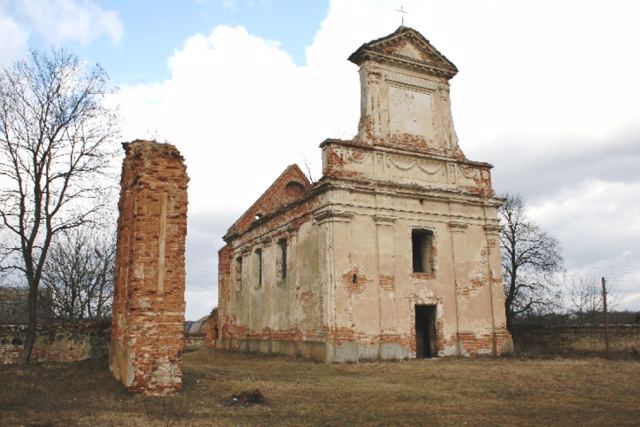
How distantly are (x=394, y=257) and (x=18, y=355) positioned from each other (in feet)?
35.6

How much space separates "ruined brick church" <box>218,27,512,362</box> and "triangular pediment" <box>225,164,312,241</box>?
4.88 metres

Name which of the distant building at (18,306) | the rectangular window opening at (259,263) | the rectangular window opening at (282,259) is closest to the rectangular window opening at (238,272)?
the rectangular window opening at (259,263)

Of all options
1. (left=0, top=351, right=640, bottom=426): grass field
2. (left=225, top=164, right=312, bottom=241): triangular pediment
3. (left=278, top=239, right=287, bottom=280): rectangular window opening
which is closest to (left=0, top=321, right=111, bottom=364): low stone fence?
(left=0, top=351, right=640, bottom=426): grass field

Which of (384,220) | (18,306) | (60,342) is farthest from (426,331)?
(18,306)

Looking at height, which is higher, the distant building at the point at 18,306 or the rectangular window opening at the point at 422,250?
the rectangular window opening at the point at 422,250

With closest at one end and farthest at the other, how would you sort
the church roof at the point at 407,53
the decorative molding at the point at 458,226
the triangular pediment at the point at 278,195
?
the church roof at the point at 407,53, the decorative molding at the point at 458,226, the triangular pediment at the point at 278,195

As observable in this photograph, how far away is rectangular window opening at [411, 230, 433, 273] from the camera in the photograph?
18.8 m

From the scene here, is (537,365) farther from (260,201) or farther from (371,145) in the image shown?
(260,201)

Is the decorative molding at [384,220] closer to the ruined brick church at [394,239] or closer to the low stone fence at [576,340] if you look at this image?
the ruined brick church at [394,239]

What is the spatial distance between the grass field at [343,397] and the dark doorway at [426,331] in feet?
12.7

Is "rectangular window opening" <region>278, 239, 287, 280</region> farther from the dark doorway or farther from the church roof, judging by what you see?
the church roof

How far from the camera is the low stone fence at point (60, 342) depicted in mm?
13672

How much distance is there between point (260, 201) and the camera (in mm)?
26703

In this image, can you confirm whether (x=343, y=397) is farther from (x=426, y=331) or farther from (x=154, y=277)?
(x=426, y=331)
